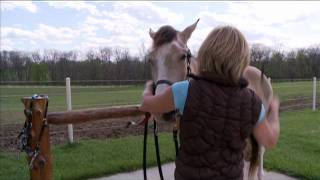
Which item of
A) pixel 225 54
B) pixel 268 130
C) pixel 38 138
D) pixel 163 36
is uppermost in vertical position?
pixel 163 36

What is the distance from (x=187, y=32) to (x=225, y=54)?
1.53 meters

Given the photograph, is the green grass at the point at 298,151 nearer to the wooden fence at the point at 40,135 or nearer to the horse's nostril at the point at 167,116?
the horse's nostril at the point at 167,116

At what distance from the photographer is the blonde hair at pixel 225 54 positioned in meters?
1.71

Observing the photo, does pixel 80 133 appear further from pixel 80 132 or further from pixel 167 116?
pixel 167 116

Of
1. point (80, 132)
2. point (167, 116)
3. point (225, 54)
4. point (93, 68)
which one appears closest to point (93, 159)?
point (80, 132)

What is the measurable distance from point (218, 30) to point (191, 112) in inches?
14.8

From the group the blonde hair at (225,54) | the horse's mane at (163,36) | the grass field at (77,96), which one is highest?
the horse's mane at (163,36)

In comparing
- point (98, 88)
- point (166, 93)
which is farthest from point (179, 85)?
point (98, 88)

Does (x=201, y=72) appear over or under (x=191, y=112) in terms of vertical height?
over

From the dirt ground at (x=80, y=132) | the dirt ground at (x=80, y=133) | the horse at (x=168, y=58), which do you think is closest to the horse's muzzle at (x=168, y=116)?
the horse at (x=168, y=58)

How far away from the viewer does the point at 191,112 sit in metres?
1.79

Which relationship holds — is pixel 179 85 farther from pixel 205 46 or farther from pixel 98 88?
pixel 98 88

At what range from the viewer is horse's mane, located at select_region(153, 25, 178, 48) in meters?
2.85

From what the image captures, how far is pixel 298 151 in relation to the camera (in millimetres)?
6586
